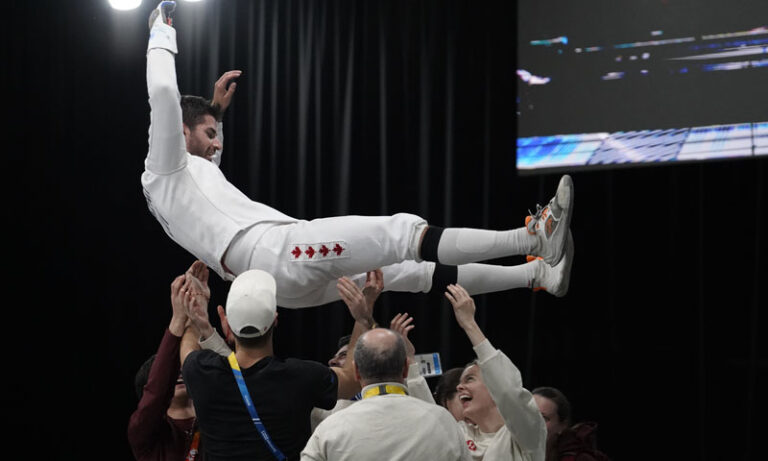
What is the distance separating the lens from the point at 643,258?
5.24m

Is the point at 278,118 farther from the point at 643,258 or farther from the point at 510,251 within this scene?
the point at 510,251

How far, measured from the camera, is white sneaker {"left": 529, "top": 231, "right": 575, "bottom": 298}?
121 inches

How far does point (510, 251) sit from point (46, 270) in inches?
144

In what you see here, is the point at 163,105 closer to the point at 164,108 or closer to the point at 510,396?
the point at 164,108

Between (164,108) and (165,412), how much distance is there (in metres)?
1.00

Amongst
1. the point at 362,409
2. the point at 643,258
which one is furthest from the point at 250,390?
the point at 643,258

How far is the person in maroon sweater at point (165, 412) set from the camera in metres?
2.86

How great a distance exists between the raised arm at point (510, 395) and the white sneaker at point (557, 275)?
472 millimetres

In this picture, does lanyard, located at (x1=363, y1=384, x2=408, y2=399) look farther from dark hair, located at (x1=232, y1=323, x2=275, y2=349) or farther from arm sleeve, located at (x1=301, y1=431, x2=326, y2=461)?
dark hair, located at (x1=232, y1=323, x2=275, y2=349)

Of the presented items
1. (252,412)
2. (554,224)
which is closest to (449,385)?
(554,224)

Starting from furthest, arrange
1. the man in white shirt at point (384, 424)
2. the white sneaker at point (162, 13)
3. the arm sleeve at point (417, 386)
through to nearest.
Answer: the white sneaker at point (162, 13) < the arm sleeve at point (417, 386) < the man in white shirt at point (384, 424)

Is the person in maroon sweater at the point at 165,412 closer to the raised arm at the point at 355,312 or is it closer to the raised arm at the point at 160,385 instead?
the raised arm at the point at 160,385

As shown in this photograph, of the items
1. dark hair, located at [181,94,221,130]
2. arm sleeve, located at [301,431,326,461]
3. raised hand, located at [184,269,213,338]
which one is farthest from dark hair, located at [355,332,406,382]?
dark hair, located at [181,94,221,130]

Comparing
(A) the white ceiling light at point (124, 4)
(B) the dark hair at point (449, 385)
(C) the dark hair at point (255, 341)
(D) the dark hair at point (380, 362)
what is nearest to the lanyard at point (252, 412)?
(C) the dark hair at point (255, 341)
